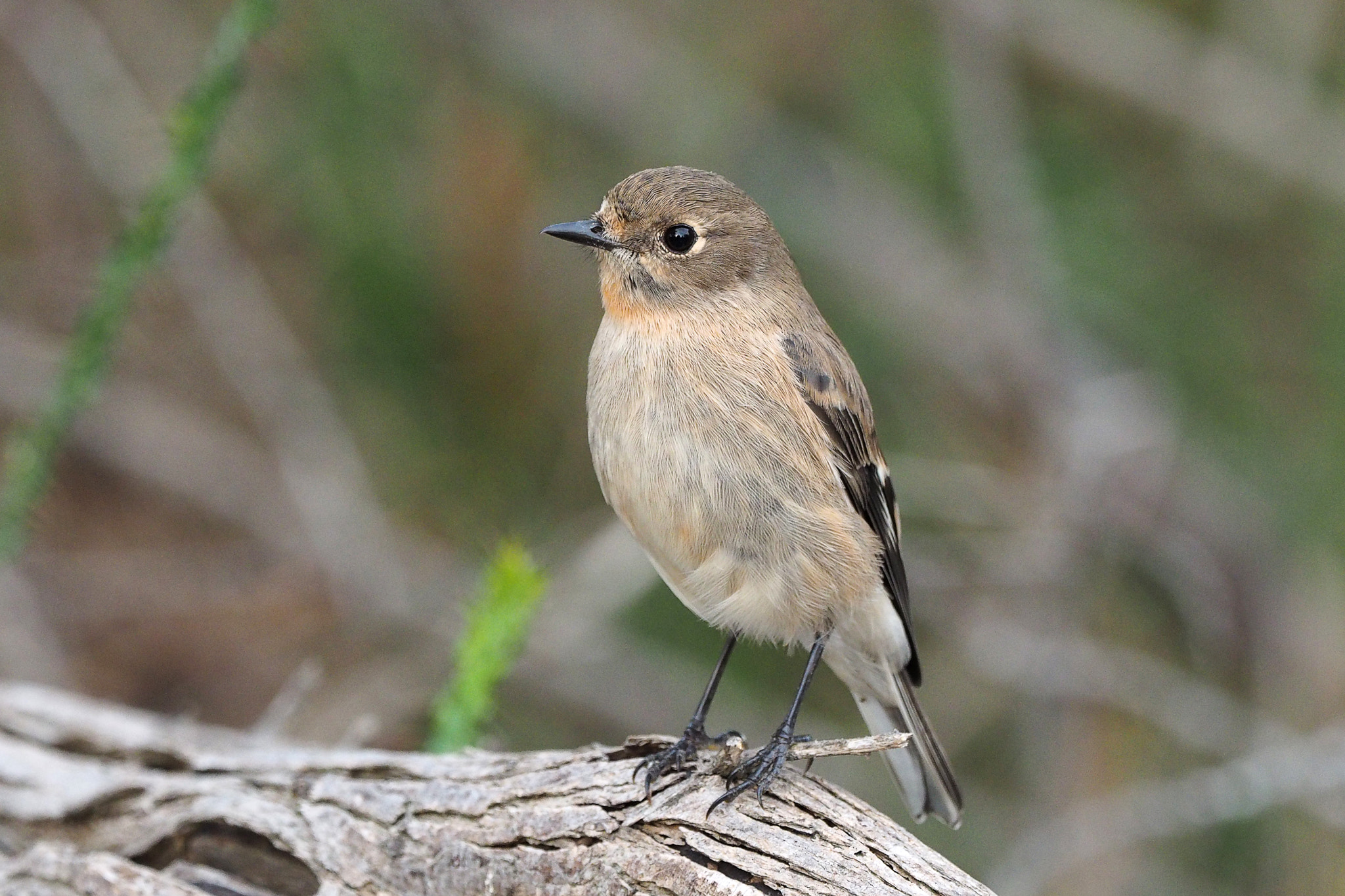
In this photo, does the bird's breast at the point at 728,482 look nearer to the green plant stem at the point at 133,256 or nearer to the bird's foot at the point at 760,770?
the bird's foot at the point at 760,770

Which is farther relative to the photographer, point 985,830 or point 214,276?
point 214,276

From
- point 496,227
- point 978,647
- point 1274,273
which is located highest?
point 1274,273

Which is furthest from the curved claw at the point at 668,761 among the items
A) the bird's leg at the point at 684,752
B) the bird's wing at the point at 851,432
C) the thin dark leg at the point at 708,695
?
the bird's wing at the point at 851,432

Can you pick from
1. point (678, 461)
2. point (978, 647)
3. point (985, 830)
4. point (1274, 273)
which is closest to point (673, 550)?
point (678, 461)

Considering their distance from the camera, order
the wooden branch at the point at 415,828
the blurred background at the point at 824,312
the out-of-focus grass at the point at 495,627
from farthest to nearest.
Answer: the blurred background at the point at 824,312 → the out-of-focus grass at the point at 495,627 → the wooden branch at the point at 415,828

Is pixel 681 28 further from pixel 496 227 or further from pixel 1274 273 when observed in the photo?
pixel 1274 273

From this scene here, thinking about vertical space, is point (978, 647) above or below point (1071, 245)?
below

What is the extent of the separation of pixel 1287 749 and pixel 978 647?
155cm

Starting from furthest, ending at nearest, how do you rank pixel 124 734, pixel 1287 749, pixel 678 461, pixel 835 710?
pixel 835 710 → pixel 1287 749 → pixel 124 734 → pixel 678 461

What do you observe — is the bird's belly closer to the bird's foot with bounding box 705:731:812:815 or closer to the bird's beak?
the bird's foot with bounding box 705:731:812:815

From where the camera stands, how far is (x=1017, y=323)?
738 centimetres

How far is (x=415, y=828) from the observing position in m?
3.82

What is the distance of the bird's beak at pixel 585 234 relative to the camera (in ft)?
14.7

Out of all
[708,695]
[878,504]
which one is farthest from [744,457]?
[708,695]
